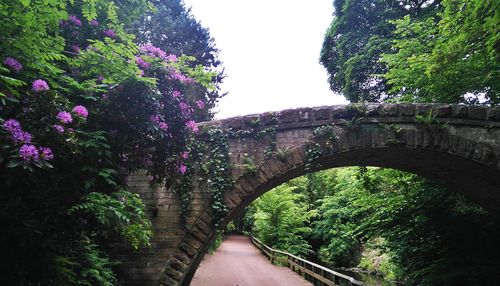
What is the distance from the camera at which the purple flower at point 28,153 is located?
2.80 meters

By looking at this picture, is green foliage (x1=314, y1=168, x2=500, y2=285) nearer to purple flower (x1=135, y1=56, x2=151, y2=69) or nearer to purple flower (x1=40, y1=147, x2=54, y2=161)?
purple flower (x1=135, y1=56, x2=151, y2=69)

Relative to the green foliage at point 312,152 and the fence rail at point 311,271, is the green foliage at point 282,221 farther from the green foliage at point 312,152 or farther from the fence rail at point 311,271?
the green foliage at point 312,152

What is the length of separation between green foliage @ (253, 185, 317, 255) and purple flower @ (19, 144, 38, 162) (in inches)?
667

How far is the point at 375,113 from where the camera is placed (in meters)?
6.56

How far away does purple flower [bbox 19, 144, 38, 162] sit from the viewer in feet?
9.20

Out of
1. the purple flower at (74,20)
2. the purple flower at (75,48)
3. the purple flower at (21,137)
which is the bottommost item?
the purple flower at (21,137)

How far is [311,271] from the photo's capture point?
11266 mm

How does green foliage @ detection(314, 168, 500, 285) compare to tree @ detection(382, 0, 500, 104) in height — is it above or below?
below

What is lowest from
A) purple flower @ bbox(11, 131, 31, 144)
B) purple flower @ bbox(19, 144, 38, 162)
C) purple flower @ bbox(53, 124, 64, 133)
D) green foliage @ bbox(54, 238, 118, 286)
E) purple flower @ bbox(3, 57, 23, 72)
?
green foliage @ bbox(54, 238, 118, 286)

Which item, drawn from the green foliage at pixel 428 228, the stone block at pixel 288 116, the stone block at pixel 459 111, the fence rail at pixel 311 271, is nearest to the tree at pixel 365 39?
the green foliage at pixel 428 228

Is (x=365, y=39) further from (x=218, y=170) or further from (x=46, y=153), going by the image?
(x=46, y=153)

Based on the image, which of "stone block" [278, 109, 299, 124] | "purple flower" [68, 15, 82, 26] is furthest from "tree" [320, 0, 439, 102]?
"purple flower" [68, 15, 82, 26]

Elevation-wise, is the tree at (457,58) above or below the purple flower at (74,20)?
above

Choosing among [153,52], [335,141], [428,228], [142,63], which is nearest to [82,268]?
[142,63]
